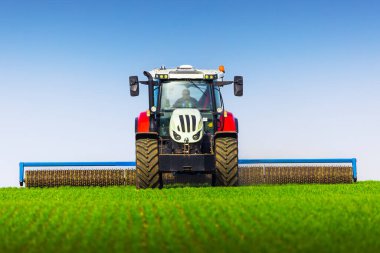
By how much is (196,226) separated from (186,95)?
7.94 metres

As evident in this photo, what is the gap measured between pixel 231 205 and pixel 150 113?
5844 mm

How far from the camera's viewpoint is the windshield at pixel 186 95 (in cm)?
1592

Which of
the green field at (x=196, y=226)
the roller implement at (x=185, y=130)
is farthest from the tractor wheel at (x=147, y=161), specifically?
the green field at (x=196, y=226)

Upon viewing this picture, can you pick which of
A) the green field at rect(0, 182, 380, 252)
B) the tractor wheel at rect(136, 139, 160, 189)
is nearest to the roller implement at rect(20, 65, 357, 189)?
the tractor wheel at rect(136, 139, 160, 189)

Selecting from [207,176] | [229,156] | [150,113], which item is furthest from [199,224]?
[207,176]

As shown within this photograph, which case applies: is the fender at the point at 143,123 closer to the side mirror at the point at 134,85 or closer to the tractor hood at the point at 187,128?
the side mirror at the point at 134,85

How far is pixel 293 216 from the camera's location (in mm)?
9203

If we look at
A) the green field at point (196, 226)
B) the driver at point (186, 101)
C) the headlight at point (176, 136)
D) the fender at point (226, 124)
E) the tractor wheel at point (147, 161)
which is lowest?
the green field at point (196, 226)

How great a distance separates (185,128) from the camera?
15008mm

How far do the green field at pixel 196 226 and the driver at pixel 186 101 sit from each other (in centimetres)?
489

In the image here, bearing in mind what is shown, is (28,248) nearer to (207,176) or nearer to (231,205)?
(231,205)

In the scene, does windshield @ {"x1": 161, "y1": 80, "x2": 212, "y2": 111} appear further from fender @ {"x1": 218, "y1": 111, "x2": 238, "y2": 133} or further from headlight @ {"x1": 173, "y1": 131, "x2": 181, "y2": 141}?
headlight @ {"x1": 173, "y1": 131, "x2": 181, "y2": 141}

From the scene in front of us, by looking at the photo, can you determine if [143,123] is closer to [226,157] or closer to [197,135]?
[197,135]

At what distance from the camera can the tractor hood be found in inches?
591
